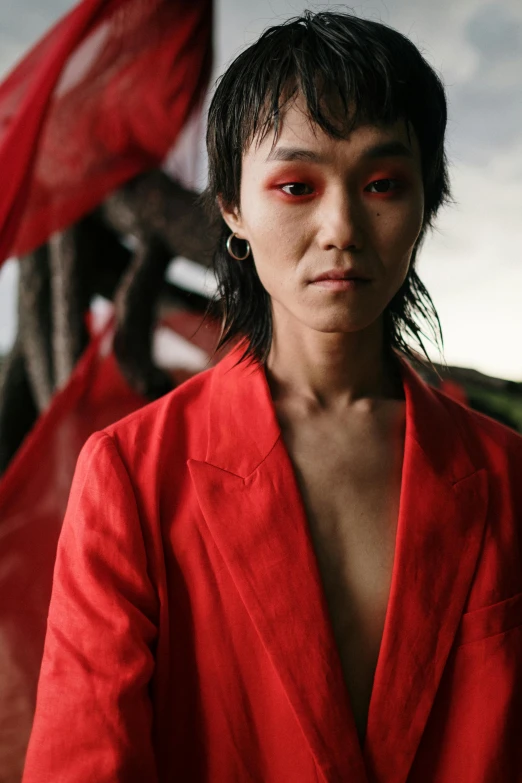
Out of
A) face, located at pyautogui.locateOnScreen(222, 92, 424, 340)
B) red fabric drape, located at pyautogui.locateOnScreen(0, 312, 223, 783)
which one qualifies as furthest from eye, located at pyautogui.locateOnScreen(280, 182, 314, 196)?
red fabric drape, located at pyautogui.locateOnScreen(0, 312, 223, 783)

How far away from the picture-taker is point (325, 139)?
0.60 metres

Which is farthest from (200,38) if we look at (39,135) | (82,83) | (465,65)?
(465,65)

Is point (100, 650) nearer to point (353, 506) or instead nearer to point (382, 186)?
point (353, 506)

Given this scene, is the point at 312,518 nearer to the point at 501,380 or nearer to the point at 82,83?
the point at 501,380

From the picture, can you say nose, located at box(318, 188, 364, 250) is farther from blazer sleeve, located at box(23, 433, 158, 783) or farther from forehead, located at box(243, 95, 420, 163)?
blazer sleeve, located at box(23, 433, 158, 783)

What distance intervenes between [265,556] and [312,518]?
0.06 metres

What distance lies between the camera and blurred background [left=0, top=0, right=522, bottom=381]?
44.1 inches

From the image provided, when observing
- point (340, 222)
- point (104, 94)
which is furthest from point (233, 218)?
point (104, 94)

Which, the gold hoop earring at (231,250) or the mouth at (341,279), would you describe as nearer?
the mouth at (341,279)

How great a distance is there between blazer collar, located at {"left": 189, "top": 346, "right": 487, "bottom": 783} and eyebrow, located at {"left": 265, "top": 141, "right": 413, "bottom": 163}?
8.4 inches

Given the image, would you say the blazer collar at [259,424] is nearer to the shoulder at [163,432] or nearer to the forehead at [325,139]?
the shoulder at [163,432]

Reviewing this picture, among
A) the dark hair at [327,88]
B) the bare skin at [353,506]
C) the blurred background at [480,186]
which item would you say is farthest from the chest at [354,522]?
the blurred background at [480,186]

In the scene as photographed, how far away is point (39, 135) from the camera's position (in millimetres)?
1097

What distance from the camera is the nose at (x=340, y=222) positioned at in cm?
59
